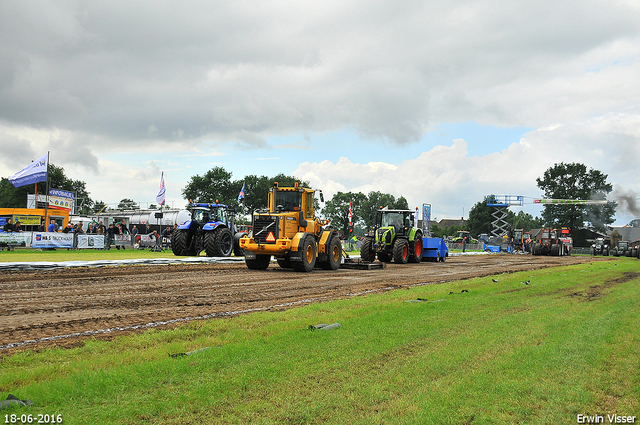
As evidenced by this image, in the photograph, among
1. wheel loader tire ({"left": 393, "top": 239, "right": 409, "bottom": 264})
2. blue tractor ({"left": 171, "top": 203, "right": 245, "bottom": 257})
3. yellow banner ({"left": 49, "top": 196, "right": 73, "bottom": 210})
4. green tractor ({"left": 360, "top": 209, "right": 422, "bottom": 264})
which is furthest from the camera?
yellow banner ({"left": 49, "top": 196, "right": 73, "bottom": 210})

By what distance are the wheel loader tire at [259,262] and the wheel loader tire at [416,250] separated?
9461 millimetres

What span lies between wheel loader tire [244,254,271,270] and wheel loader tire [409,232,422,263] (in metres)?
9.46

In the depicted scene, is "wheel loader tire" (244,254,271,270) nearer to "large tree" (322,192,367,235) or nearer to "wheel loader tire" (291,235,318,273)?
"wheel loader tire" (291,235,318,273)

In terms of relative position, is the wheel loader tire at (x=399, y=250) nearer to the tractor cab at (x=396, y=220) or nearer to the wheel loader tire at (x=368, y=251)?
the tractor cab at (x=396, y=220)

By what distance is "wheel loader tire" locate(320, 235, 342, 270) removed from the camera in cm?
1759

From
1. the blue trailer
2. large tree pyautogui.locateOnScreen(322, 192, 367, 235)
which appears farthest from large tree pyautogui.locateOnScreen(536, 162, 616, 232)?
the blue trailer

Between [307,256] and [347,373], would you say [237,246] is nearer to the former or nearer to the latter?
[307,256]

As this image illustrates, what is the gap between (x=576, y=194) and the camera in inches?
3068

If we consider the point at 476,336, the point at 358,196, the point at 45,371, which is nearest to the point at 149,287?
the point at 45,371

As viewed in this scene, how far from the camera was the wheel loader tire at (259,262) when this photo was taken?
16.9 meters

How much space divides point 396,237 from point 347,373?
64.6 feet

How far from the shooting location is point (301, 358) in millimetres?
4762

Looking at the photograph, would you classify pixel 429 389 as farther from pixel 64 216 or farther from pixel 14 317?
pixel 64 216

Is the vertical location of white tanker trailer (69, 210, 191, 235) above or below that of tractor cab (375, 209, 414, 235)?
above
